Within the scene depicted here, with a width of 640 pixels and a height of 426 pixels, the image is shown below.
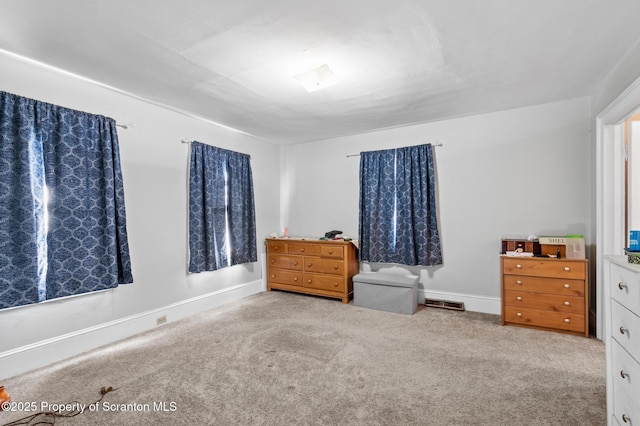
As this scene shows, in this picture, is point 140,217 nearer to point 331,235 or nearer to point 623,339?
point 331,235

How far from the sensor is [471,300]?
12.3 feet

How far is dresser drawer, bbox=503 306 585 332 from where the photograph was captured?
2873 mm

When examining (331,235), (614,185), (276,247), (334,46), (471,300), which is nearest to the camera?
(334,46)

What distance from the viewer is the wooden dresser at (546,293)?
2.86 m

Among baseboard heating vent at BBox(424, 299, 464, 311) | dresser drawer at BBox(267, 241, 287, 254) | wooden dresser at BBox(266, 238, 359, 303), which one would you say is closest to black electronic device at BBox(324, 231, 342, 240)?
wooden dresser at BBox(266, 238, 359, 303)

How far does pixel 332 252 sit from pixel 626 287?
3118 mm

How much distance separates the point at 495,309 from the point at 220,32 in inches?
159

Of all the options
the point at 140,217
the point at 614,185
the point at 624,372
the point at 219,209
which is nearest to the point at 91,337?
the point at 140,217

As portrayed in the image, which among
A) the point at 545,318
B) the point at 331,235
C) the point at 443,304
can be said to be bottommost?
the point at 443,304

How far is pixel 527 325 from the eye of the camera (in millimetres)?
3090

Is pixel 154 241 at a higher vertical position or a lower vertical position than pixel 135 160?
lower

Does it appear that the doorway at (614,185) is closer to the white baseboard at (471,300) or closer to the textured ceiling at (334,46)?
the textured ceiling at (334,46)

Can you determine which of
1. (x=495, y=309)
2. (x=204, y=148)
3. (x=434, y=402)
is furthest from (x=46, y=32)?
(x=495, y=309)

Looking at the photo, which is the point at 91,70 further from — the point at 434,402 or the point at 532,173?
the point at 532,173
